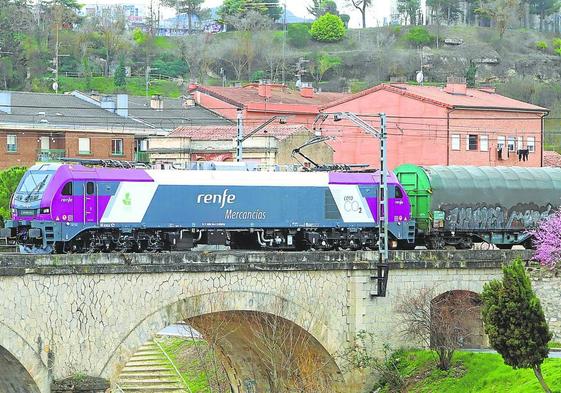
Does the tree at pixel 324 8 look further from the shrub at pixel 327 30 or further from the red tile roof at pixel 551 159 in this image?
the red tile roof at pixel 551 159

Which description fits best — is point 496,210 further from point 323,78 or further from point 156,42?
point 156,42

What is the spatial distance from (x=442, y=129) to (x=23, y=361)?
3896 cm

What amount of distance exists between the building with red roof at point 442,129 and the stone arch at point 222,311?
91.6 feet

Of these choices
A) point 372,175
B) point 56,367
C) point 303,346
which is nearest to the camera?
point 56,367

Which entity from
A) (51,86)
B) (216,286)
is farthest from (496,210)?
(51,86)

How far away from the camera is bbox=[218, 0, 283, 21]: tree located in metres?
Answer: 149

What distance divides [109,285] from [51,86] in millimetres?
77045

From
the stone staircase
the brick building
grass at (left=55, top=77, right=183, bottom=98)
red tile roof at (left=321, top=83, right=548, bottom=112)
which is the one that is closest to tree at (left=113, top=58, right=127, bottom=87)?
grass at (left=55, top=77, right=183, bottom=98)

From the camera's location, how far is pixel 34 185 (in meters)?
41.4

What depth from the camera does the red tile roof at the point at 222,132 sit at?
68.9 m

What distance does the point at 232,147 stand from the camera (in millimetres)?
68812

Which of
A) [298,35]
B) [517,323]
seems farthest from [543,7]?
[517,323]

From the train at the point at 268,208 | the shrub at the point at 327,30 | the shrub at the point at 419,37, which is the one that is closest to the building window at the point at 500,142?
the train at the point at 268,208

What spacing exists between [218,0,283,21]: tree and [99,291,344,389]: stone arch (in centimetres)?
10665
